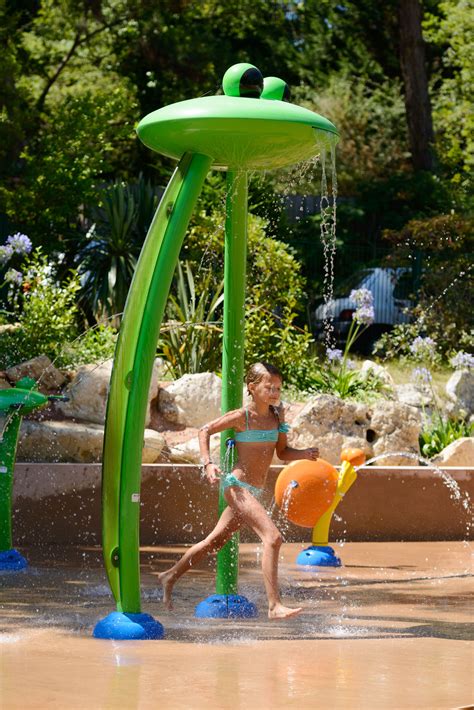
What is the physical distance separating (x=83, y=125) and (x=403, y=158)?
13.3 m

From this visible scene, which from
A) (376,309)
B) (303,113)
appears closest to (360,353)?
(376,309)

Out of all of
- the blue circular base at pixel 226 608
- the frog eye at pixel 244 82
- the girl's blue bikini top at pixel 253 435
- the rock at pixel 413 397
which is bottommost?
the blue circular base at pixel 226 608

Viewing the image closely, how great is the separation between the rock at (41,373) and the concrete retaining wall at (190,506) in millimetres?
1847

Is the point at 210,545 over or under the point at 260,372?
under

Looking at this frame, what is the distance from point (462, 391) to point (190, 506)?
4735 mm

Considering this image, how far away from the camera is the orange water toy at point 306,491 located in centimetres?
848

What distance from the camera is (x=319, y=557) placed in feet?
28.3

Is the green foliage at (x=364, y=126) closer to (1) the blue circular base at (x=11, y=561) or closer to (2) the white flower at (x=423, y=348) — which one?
(2) the white flower at (x=423, y=348)

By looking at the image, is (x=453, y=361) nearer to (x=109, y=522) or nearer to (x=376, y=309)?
A: (x=376, y=309)

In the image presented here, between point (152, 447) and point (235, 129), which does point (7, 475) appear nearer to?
point (152, 447)

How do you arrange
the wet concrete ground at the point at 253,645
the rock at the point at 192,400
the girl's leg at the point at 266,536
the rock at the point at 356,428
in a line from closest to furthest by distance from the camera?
the wet concrete ground at the point at 253,645, the girl's leg at the point at 266,536, the rock at the point at 356,428, the rock at the point at 192,400

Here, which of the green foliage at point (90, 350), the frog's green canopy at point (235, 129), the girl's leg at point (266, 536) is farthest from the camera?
the green foliage at point (90, 350)

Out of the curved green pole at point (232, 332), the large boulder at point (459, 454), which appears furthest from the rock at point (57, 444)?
the curved green pole at point (232, 332)

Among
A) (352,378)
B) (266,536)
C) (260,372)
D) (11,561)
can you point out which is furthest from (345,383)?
(266,536)
